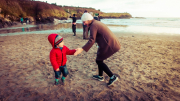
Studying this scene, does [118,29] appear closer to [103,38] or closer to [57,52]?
[103,38]

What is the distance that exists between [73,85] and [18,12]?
3431cm

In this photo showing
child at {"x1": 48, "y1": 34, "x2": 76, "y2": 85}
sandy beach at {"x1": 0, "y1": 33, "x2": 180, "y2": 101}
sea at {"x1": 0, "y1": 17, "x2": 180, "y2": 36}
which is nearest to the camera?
child at {"x1": 48, "y1": 34, "x2": 76, "y2": 85}

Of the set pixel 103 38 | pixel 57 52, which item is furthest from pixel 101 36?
pixel 57 52

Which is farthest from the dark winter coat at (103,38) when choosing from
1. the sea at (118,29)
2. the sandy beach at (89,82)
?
the sea at (118,29)

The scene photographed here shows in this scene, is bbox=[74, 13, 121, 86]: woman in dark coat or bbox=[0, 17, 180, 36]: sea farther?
bbox=[0, 17, 180, 36]: sea

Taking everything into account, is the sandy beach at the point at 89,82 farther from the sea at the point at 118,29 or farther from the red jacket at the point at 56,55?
the sea at the point at 118,29

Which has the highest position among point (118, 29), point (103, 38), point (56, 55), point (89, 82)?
point (118, 29)

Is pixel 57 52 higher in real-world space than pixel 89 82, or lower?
higher

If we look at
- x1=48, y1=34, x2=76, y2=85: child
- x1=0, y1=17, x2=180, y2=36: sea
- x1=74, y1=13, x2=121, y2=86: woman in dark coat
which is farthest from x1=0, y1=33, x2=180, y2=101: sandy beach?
x1=0, y1=17, x2=180, y2=36: sea

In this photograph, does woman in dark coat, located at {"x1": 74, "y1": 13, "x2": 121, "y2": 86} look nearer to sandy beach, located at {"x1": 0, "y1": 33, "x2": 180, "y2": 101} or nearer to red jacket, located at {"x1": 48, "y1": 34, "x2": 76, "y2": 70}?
red jacket, located at {"x1": 48, "y1": 34, "x2": 76, "y2": 70}

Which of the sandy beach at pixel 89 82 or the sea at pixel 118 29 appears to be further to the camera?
the sea at pixel 118 29

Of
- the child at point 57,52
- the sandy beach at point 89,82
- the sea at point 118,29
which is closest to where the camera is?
the child at point 57,52

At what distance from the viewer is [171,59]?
14.9 feet

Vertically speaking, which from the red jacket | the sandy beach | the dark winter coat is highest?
the dark winter coat
